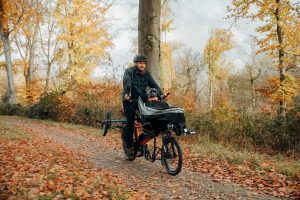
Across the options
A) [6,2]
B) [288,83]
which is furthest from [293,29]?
[6,2]

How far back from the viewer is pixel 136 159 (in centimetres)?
814

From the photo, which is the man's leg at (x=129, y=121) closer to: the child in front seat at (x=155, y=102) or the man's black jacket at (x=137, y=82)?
the man's black jacket at (x=137, y=82)

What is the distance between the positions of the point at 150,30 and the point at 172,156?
5430mm

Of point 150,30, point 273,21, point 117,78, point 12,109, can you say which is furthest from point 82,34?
point 150,30

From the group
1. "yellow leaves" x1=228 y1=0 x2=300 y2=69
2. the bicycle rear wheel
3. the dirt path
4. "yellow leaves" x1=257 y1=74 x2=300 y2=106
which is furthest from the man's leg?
"yellow leaves" x1=228 y1=0 x2=300 y2=69

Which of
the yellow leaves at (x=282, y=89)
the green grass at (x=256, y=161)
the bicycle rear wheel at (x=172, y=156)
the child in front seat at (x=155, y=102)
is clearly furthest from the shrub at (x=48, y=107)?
the bicycle rear wheel at (x=172, y=156)

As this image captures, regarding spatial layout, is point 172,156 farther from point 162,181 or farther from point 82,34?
point 82,34

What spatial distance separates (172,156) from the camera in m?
6.20

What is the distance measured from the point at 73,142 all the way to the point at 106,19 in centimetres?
A: 1783

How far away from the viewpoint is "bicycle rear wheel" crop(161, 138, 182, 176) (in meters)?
6.06

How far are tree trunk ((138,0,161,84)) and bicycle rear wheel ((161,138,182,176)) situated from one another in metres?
4.86

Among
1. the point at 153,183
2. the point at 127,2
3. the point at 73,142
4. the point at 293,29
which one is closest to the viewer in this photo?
the point at 153,183

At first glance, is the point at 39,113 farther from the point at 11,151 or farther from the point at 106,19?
the point at 11,151

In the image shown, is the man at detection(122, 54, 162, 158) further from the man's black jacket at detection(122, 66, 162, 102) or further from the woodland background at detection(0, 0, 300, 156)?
the woodland background at detection(0, 0, 300, 156)
